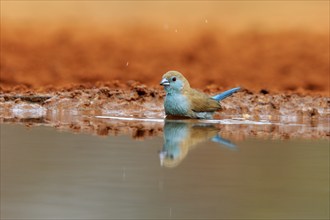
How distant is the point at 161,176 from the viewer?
6148 mm

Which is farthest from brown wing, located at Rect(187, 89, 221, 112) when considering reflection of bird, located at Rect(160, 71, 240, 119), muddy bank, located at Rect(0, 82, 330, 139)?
muddy bank, located at Rect(0, 82, 330, 139)

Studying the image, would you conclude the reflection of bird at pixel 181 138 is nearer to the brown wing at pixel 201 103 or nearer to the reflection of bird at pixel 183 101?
the reflection of bird at pixel 183 101

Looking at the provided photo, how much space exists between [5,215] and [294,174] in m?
2.41

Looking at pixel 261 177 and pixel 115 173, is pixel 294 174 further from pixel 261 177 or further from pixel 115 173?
pixel 115 173

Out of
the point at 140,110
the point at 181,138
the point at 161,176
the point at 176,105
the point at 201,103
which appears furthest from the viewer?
the point at 140,110

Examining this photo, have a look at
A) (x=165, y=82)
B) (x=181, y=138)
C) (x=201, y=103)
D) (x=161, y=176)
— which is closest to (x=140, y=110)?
(x=165, y=82)

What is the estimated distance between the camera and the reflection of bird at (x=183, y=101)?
32.0 ft

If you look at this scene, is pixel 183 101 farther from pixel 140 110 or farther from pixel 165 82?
pixel 140 110

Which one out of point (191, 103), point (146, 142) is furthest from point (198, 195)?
point (191, 103)

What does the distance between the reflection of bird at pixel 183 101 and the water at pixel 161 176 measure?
0.94m

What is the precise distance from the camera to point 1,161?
6809mm

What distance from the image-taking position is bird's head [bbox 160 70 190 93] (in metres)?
9.89

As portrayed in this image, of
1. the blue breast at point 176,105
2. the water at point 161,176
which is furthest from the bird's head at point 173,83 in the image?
the water at point 161,176

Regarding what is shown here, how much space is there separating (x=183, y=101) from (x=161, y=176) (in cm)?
371
